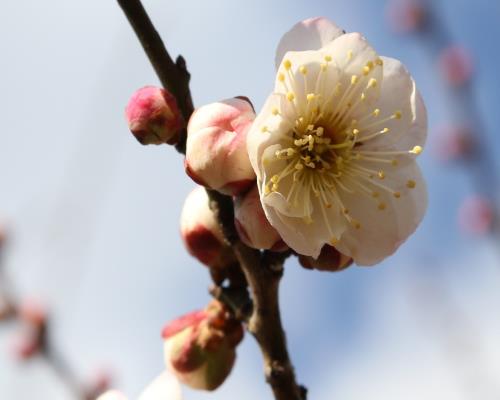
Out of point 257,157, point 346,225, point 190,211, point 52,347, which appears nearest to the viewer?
point 257,157

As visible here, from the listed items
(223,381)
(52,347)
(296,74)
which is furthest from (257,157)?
(52,347)

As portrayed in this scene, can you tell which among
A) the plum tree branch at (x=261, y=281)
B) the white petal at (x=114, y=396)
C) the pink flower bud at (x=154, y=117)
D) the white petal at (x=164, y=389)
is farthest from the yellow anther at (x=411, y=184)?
the white petal at (x=114, y=396)

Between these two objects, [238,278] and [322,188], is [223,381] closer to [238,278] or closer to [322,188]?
[238,278]

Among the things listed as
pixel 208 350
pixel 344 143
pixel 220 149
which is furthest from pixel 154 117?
pixel 208 350

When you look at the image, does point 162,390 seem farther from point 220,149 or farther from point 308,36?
point 308,36

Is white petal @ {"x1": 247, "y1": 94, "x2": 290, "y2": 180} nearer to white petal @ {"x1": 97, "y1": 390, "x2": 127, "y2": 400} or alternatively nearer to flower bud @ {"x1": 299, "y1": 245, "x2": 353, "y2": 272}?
flower bud @ {"x1": 299, "y1": 245, "x2": 353, "y2": 272}

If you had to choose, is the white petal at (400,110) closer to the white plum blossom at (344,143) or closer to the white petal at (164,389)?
the white plum blossom at (344,143)
